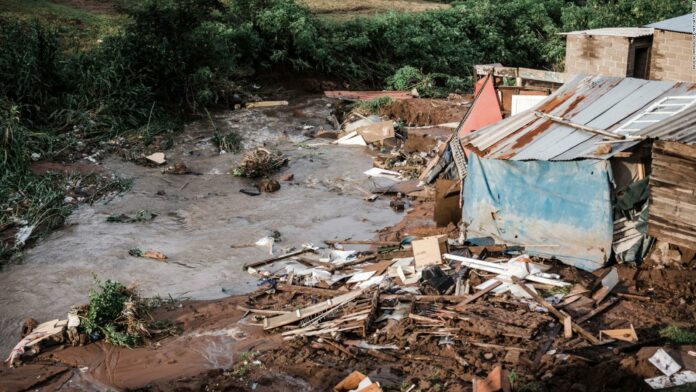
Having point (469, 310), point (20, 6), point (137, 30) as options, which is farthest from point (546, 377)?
point (20, 6)

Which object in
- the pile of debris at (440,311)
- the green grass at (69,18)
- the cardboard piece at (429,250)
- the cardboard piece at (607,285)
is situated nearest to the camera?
the pile of debris at (440,311)

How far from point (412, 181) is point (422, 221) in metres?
2.64

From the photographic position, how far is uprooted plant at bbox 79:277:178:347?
9062 millimetres

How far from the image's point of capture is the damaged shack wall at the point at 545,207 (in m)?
9.56

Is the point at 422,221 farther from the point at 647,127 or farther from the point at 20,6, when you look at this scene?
the point at 20,6

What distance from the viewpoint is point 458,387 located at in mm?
7137

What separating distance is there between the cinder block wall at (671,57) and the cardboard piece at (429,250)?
32.7 ft

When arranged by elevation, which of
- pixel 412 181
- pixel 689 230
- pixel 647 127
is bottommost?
pixel 412 181

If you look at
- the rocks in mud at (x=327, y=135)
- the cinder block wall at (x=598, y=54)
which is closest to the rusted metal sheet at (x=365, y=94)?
the rocks in mud at (x=327, y=135)

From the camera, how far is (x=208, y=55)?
2002cm

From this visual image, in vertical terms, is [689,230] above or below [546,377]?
above

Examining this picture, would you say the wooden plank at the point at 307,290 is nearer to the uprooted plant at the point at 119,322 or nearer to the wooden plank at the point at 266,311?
the wooden plank at the point at 266,311

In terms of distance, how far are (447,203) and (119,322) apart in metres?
6.00

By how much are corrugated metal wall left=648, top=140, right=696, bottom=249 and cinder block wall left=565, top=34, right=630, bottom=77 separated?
8753mm
